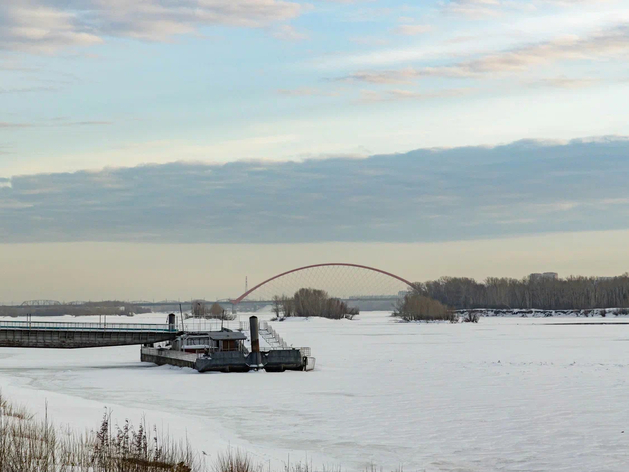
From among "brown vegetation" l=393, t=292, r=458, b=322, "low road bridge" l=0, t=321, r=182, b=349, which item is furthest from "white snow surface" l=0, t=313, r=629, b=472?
"brown vegetation" l=393, t=292, r=458, b=322

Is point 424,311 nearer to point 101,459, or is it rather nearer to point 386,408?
point 386,408

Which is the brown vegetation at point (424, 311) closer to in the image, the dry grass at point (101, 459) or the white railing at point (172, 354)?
the white railing at point (172, 354)

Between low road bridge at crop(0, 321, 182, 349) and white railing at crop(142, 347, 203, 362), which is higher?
low road bridge at crop(0, 321, 182, 349)

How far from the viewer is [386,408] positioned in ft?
109

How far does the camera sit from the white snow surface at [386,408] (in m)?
23.1

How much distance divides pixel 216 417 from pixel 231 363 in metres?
28.0

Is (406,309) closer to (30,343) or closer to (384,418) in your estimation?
(30,343)

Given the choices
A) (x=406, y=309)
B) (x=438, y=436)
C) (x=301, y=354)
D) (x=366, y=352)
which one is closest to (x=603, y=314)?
(x=406, y=309)

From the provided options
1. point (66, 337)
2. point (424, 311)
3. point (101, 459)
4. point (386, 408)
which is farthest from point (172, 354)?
point (424, 311)

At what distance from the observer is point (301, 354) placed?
59.0 m

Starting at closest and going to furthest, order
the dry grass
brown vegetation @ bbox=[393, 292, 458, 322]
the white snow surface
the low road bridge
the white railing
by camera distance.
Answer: the dry grass, the white snow surface, the white railing, the low road bridge, brown vegetation @ bbox=[393, 292, 458, 322]

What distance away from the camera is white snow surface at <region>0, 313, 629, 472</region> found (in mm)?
23062

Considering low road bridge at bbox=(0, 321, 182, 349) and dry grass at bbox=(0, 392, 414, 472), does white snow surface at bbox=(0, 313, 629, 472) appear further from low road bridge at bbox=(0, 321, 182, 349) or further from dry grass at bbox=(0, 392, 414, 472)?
low road bridge at bbox=(0, 321, 182, 349)

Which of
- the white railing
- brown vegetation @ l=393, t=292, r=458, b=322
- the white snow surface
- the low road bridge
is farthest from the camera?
brown vegetation @ l=393, t=292, r=458, b=322
